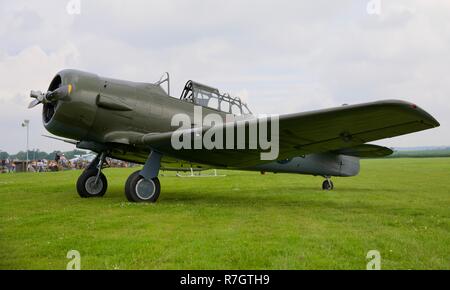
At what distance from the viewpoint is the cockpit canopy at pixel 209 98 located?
8.86 meters

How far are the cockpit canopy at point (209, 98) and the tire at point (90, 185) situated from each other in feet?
9.75

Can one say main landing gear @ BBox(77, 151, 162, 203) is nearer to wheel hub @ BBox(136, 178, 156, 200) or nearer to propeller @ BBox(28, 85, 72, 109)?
wheel hub @ BBox(136, 178, 156, 200)

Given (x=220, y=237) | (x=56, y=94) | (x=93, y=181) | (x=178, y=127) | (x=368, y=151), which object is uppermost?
(x=56, y=94)

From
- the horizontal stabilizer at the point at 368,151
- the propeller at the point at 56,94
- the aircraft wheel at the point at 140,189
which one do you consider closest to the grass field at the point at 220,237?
the aircraft wheel at the point at 140,189

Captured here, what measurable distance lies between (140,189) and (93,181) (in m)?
2.43

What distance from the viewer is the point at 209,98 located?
9.07 metres

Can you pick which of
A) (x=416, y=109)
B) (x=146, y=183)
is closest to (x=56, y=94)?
(x=146, y=183)

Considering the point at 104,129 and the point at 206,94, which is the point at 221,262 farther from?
the point at 206,94

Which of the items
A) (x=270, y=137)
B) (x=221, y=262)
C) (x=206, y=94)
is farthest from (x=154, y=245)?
(x=206, y=94)

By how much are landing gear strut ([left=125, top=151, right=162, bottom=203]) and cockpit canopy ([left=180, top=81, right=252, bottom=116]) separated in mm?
1739

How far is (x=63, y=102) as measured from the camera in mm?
7410

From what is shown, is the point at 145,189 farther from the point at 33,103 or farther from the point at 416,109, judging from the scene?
the point at 416,109

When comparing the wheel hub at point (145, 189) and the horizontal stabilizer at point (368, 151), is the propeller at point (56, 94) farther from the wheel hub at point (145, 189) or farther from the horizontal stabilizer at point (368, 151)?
the horizontal stabilizer at point (368, 151)
